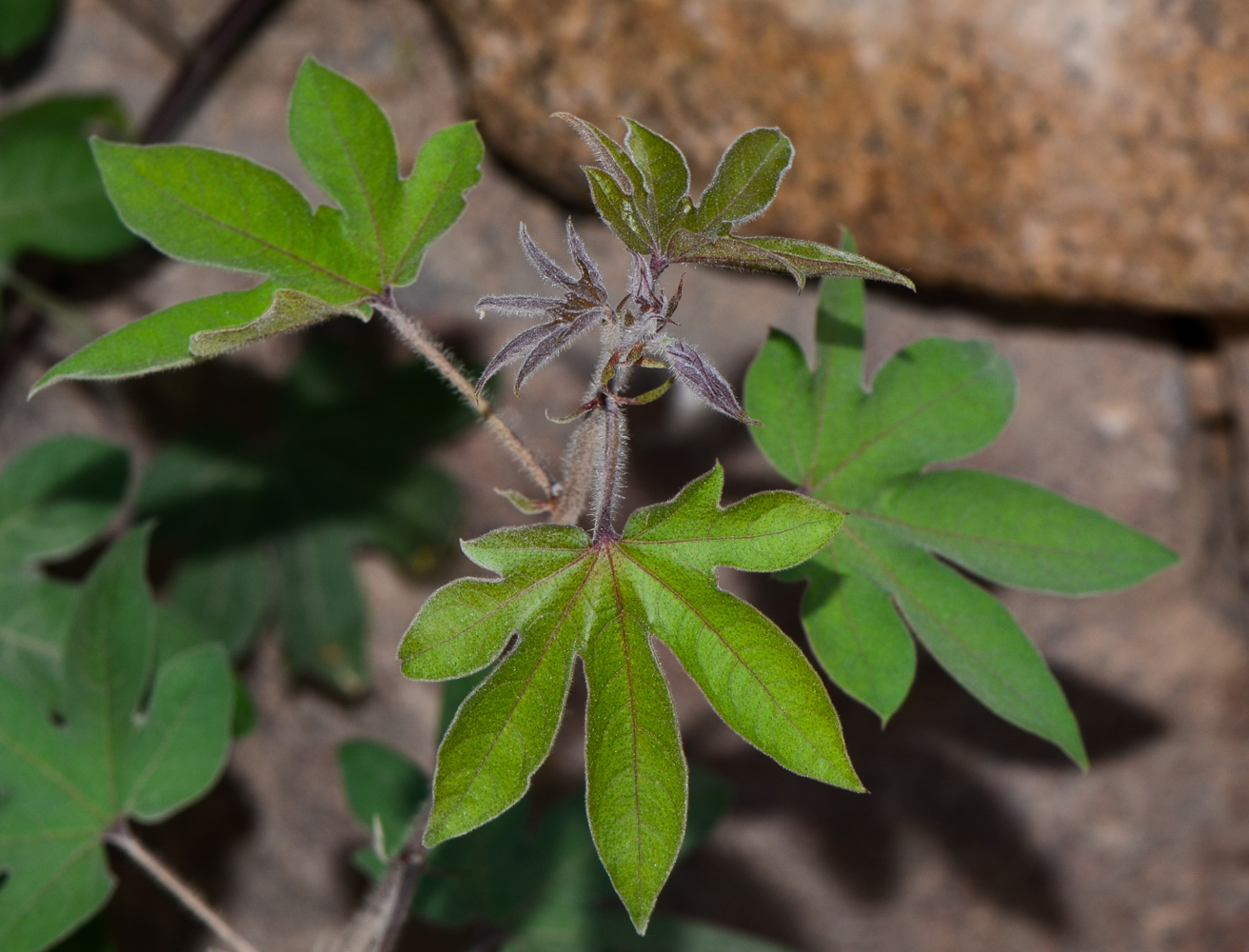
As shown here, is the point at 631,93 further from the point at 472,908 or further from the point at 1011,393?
the point at 472,908

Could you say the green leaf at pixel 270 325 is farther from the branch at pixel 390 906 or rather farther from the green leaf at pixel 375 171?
the branch at pixel 390 906

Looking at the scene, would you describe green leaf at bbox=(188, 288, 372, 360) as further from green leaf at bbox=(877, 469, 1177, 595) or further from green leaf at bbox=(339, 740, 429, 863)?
green leaf at bbox=(339, 740, 429, 863)

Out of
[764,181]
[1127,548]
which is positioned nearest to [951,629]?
[1127,548]

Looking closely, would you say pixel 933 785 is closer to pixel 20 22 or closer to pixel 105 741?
pixel 105 741

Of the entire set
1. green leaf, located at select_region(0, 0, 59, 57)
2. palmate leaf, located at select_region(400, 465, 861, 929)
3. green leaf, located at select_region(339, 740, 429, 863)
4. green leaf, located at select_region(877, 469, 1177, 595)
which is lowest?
green leaf, located at select_region(339, 740, 429, 863)

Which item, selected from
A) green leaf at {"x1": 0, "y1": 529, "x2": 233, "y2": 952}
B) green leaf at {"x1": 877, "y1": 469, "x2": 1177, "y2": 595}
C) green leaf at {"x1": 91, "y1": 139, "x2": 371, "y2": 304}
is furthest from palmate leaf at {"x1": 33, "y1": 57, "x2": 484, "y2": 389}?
green leaf at {"x1": 877, "y1": 469, "x2": 1177, "y2": 595}
